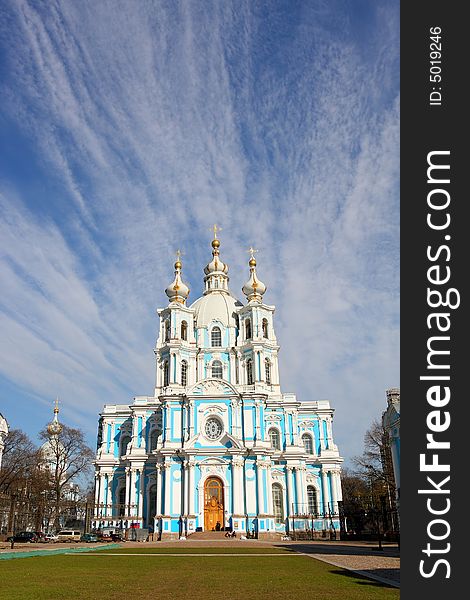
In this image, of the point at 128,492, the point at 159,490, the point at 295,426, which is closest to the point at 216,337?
the point at 295,426

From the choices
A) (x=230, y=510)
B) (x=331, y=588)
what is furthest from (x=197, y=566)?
(x=230, y=510)

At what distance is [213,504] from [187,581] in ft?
105

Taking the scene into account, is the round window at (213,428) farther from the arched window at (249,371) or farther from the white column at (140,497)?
the arched window at (249,371)

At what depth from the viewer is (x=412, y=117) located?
7910mm

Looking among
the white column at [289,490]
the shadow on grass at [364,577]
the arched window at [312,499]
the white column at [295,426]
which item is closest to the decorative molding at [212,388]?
the white column at [295,426]


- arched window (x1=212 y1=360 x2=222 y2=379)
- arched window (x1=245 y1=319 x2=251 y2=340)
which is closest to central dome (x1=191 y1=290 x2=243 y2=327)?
arched window (x1=245 y1=319 x2=251 y2=340)

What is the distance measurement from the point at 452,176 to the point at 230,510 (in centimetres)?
4096

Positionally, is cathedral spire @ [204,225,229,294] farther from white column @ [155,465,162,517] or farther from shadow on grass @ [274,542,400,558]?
shadow on grass @ [274,542,400,558]

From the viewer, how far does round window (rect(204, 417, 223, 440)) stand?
47562mm

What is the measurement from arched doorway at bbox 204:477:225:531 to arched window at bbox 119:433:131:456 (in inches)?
461

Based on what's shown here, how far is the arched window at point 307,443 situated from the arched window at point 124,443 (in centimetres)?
1659

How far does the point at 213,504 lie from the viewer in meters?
45.0

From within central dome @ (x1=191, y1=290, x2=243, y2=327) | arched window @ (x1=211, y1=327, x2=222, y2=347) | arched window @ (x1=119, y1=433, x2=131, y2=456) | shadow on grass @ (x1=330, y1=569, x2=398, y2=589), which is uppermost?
central dome @ (x1=191, y1=290, x2=243, y2=327)

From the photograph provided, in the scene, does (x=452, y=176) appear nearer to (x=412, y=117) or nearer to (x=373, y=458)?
(x=412, y=117)
